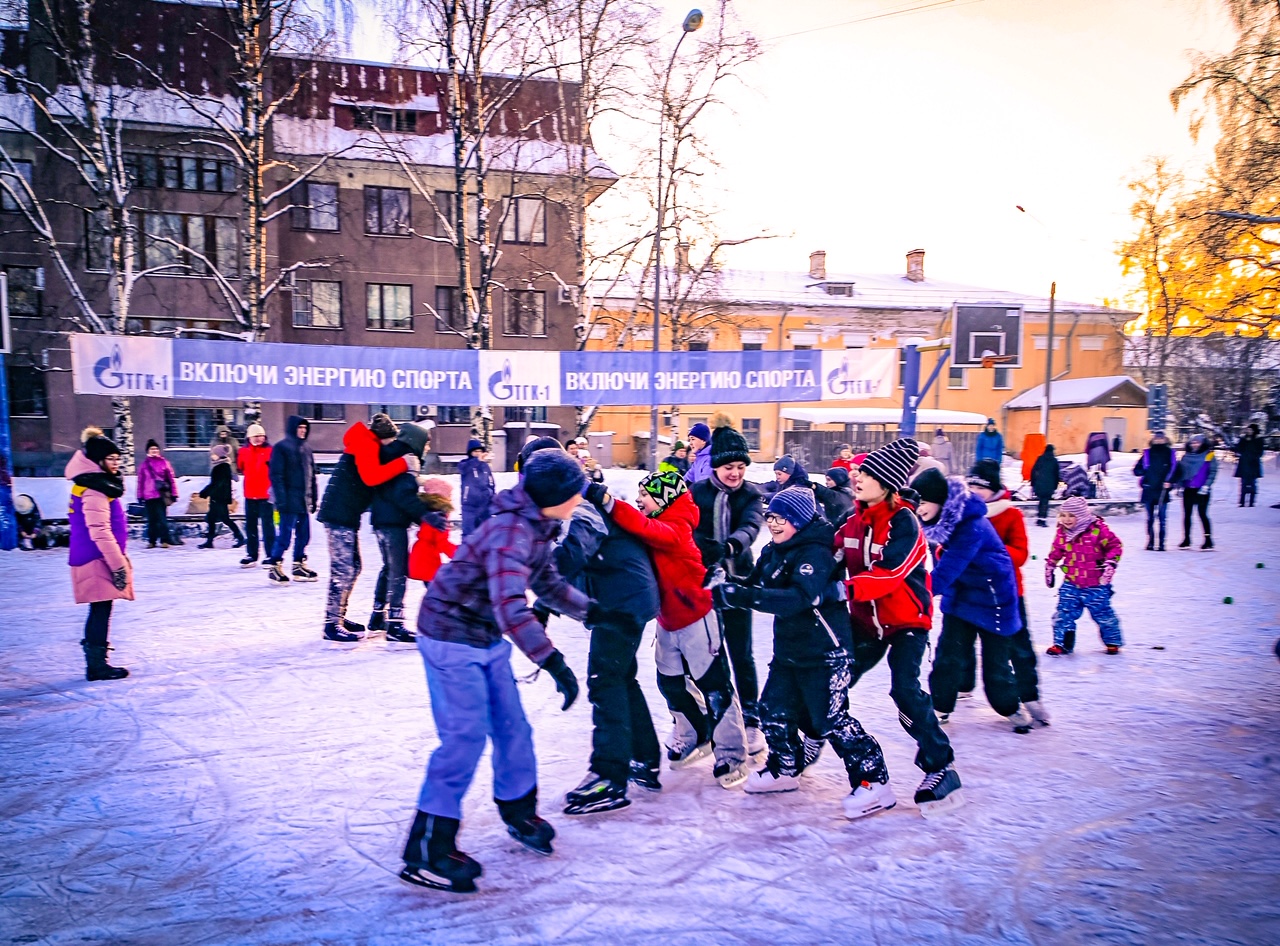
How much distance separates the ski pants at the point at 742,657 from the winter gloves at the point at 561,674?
1.60 m

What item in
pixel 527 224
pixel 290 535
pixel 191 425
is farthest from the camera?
pixel 527 224

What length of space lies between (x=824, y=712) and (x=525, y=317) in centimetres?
2732

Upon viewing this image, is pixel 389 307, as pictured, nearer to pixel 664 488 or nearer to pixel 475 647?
pixel 664 488

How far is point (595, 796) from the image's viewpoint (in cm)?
389

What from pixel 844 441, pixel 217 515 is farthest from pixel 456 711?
pixel 844 441

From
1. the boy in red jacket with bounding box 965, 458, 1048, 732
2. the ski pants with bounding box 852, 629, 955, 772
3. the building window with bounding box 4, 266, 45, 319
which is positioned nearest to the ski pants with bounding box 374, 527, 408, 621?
the ski pants with bounding box 852, 629, 955, 772

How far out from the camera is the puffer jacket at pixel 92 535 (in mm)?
5523

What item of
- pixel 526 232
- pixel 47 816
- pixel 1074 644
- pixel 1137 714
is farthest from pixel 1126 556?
pixel 526 232

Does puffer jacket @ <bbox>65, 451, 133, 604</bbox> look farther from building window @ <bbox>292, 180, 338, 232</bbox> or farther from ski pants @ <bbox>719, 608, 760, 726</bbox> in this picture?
building window @ <bbox>292, 180, 338, 232</bbox>

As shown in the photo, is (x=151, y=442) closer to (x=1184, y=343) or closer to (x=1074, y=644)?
(x=1074, y=644)

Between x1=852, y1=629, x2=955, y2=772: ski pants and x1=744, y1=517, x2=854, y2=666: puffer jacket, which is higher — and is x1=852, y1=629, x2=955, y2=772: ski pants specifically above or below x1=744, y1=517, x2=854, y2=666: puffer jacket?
below

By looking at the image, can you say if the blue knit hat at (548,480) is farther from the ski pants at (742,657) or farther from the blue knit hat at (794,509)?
the ski pants at (742,657)

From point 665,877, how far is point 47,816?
9.96 feet

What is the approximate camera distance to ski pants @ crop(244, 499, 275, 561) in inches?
393
